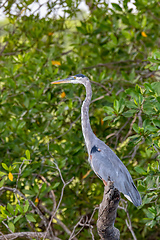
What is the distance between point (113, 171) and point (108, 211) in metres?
0.70

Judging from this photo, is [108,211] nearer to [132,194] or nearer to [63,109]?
[132,194]

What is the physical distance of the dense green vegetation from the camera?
11.0ft

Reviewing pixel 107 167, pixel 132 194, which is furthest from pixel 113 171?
pixel 132 194

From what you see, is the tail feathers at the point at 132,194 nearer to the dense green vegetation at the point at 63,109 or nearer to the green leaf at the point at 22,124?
the dense green vegetation at the point at 63,109

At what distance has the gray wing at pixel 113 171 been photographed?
246 cm

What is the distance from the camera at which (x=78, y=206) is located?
12.6 ft

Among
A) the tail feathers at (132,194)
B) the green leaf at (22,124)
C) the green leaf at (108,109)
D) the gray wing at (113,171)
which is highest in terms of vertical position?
the green leaf at (108,109)

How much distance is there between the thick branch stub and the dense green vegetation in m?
1.08

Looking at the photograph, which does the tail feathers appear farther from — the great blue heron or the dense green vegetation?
the dense green vegetation

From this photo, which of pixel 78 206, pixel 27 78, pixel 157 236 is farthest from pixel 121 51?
pixel 157 236

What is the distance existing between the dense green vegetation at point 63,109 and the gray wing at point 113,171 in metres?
0.51

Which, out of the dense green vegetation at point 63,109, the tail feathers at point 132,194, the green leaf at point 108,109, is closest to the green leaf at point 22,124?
the dense green vegetation at point 63,109

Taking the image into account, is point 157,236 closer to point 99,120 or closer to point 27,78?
point 99,120

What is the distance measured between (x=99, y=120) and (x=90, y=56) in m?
1.03
